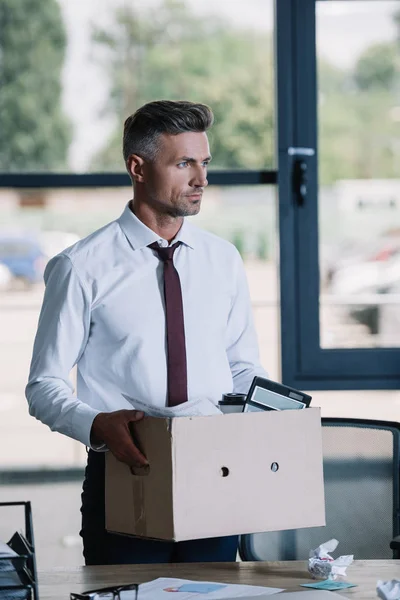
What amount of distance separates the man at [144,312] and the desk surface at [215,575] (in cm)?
22

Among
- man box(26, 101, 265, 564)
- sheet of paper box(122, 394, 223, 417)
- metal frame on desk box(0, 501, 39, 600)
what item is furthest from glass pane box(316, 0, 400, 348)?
metal frame on desk box(0, 501, 39, 600)

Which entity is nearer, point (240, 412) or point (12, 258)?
point (240, 412)

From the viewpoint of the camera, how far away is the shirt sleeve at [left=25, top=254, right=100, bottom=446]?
71.3 inches

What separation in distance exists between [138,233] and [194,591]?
2.84 feet

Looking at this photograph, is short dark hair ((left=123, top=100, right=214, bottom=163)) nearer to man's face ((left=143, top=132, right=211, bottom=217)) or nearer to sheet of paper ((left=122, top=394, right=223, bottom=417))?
man's face ((left=143, top=132, right=211, bottom=217))

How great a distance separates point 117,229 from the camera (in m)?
2.10

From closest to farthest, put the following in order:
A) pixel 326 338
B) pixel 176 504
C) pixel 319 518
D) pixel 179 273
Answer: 1. pixel 176 504
2. pixel 319 518
3. pixel 179 273
4. pixel 326 338

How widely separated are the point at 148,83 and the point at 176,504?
7.18 feet

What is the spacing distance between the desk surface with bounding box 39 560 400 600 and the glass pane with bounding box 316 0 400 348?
169cm

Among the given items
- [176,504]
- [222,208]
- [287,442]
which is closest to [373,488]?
[287,442]

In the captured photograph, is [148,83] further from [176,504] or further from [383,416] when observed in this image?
[176,504]

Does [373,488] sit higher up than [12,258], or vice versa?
[12,258]

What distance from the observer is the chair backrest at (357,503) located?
6.99 ft

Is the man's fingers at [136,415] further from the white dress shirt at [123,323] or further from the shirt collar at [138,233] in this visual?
the shirt collar at [138,233]
